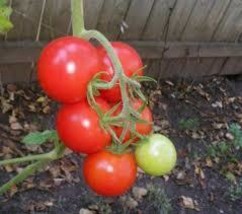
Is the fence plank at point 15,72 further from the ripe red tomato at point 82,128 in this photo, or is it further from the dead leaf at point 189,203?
the ripe red tomato at point 82,128

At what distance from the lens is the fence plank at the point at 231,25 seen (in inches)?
150

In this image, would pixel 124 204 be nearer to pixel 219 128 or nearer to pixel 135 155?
pixel 219 128

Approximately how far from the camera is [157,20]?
350 cm

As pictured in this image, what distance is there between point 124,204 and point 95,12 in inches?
44.2

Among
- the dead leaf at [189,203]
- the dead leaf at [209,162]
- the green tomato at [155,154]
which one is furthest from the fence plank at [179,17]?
the green tomato at [155,154]

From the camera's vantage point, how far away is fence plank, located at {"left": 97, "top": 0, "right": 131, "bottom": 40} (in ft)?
10.4

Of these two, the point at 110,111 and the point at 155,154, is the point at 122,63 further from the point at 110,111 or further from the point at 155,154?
the point at 155,154

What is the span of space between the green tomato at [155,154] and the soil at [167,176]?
171cm

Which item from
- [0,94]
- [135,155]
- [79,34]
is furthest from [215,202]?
[79,34]

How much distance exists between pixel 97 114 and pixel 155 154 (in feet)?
0.47

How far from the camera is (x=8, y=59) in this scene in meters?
2.95

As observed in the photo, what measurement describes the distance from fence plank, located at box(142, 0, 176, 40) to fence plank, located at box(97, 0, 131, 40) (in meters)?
0.24

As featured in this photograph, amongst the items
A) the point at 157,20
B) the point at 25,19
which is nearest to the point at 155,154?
the point at 25,19

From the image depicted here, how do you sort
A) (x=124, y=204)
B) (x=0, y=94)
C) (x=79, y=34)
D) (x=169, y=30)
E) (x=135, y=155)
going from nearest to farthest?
1. (x=79, y=34)
2. (x=135, y=155)
3. (x=124, y=204)
4. (x=0, y=94)
5. (x=169, y=30)
